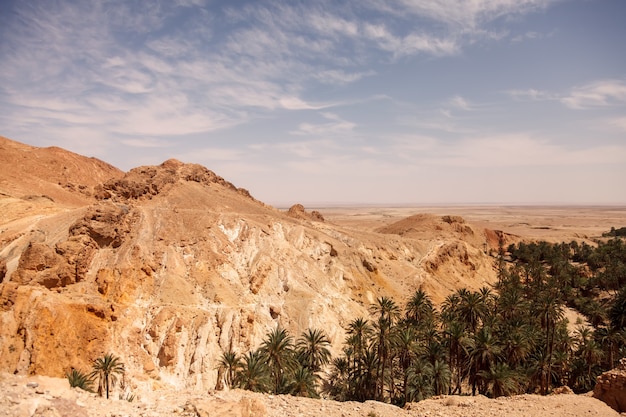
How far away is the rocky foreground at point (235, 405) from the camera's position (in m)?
14.4

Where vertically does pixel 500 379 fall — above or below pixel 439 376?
above

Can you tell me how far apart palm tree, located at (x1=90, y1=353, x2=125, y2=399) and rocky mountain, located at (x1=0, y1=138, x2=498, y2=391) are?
2416mm

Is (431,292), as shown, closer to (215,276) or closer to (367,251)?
(367,251)

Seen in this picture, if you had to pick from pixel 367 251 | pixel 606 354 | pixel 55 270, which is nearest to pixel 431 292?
pixel 367 251

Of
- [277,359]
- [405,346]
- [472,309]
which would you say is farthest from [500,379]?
[277,359]

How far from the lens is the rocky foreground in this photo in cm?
1443

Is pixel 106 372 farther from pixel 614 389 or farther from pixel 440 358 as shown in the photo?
pixel 614 389

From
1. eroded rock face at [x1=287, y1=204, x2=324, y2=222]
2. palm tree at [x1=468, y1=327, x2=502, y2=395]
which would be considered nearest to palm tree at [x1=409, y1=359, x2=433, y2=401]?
palm tree at [x1=468, y1=327, x2=502, y2=395]

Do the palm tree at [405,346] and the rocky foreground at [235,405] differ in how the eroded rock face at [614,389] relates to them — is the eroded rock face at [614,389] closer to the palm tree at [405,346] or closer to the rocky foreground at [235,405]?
the rocky foreground at [235,405]

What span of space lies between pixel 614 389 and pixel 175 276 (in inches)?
1692

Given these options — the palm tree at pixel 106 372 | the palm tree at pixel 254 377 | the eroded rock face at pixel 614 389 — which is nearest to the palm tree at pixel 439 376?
the eroded rock face at pixel 614 389

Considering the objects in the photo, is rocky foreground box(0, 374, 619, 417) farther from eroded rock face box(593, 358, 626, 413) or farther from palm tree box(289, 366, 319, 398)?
palm tree box(289, 366, 319, 398)

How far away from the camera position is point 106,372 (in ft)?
107

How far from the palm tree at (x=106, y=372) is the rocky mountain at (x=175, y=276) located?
7.93 feet
